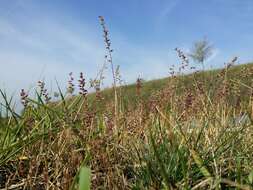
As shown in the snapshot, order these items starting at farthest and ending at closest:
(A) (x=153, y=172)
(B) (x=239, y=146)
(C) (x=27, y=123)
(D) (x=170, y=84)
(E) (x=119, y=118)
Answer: (D) (x=170, y=84) → (E) (x=119, y=118) → (C) (x=27, y=123) → (B) (x=239, y=146) → (A) (x=153, y=172)

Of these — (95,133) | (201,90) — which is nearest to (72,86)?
(95,133)

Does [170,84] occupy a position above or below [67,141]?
above

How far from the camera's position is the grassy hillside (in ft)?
7.22

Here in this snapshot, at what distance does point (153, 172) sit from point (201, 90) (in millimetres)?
1521

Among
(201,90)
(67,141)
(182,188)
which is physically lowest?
(182,188)

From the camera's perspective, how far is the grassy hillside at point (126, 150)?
220 centimetres

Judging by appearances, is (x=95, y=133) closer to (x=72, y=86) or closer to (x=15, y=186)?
(x=72, y=86)

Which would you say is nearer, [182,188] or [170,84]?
[182,188]

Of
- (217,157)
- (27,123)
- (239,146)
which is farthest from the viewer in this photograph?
(27,123)

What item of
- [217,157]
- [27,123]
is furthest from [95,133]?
[217,157]

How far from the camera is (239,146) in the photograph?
9.31ft

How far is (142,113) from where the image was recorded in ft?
11.3

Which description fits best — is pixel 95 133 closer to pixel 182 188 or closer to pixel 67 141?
pixel 67 141

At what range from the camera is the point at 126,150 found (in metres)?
2.64
